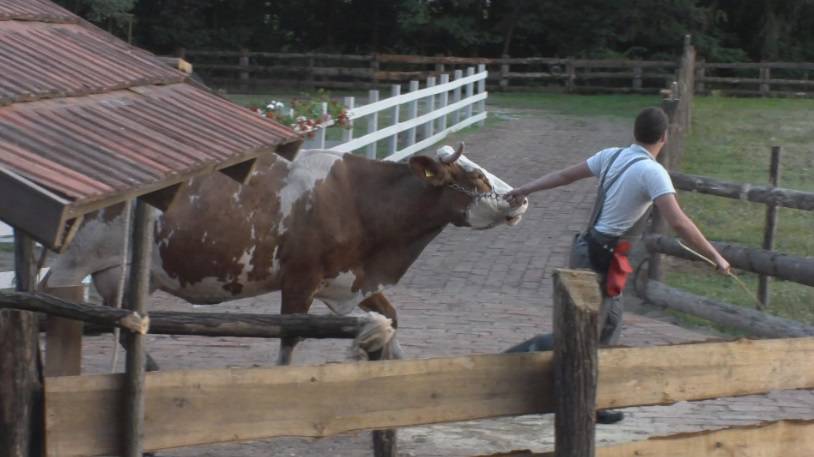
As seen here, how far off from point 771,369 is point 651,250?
6.46m

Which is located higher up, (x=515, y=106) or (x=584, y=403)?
(x=584, y=403)

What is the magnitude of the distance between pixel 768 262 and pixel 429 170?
136 inches

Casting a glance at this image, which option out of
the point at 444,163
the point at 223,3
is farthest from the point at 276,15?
the point at 444,163

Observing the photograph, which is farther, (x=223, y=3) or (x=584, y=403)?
(x=223, y=3)

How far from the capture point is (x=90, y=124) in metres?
4.18

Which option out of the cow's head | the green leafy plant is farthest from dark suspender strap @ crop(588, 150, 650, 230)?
the green leafy plant

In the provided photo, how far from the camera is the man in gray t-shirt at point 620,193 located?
707cm

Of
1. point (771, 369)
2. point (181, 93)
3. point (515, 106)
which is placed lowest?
point (515, 106)

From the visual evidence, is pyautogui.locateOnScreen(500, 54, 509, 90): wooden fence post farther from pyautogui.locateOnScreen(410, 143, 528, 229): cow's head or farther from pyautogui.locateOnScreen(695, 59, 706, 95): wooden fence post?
pyautogui.locateOnScreen(410, 143, 528, 229): cow's head

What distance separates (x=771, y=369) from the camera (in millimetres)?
5602

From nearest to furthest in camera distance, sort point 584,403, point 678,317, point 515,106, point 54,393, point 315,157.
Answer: point 54,393 < point 584,403 < point 315,157 < point 678,317 < point 515,106

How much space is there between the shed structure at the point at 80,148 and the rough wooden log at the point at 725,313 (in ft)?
19.0

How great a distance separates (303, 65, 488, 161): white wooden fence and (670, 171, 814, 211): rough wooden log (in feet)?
16.1

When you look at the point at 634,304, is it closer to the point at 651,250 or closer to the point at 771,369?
the point at 651,250
